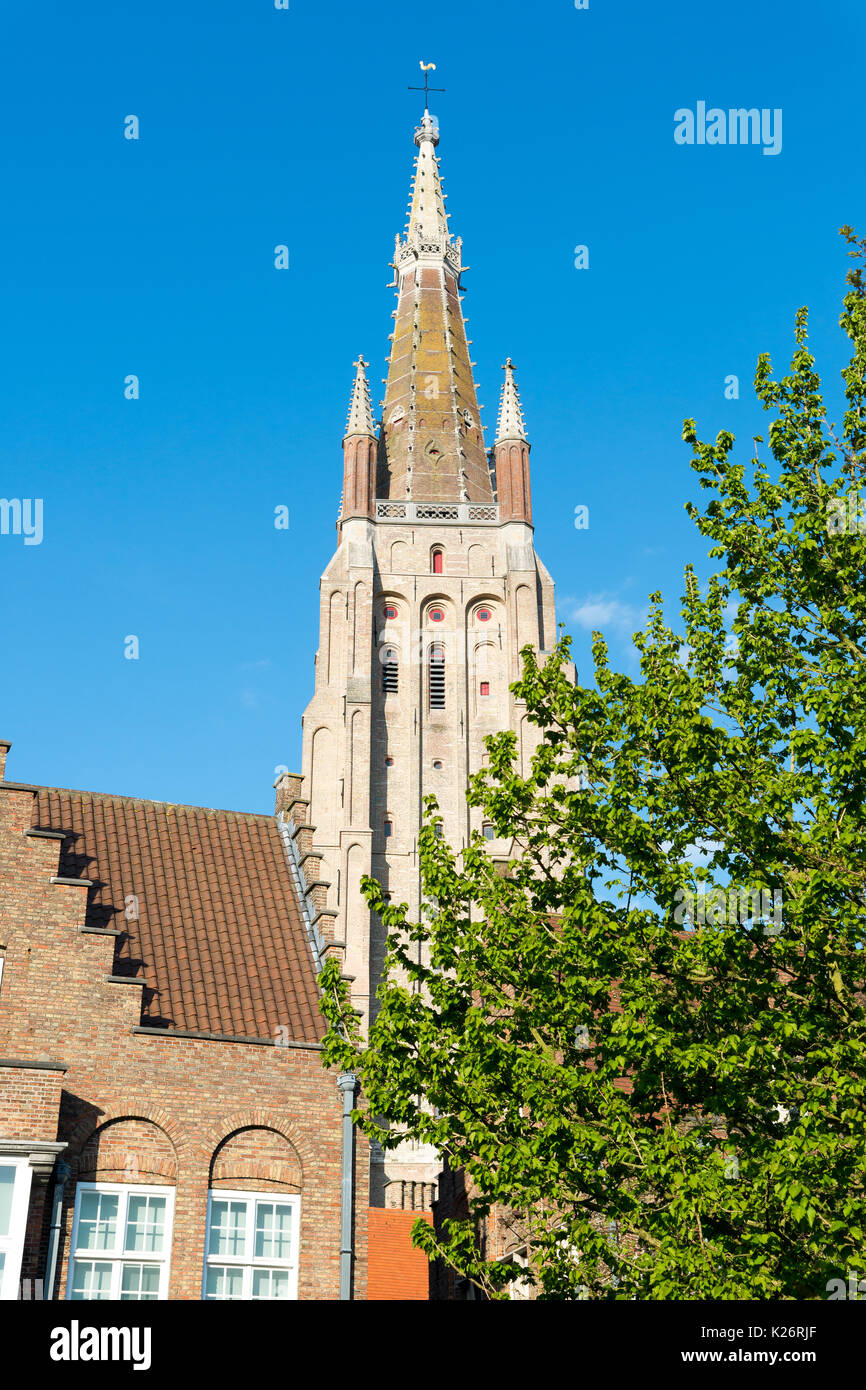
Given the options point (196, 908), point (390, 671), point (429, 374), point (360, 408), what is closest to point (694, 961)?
point (196, 908)

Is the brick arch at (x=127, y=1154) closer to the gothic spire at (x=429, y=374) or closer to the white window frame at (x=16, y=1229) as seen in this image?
the white window frame at (x=16, y=1229)

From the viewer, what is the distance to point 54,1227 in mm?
19547

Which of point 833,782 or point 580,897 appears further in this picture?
point 580,897

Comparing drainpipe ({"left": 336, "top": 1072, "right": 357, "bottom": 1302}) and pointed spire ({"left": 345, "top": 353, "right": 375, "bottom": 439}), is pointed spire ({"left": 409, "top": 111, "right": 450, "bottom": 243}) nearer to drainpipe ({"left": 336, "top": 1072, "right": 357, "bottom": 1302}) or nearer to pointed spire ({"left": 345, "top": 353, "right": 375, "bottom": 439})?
pointed spire ({"left": 345, "top": 353, "right": 375, "bottom": 439})

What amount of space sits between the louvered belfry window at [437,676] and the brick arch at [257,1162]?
2199 inches

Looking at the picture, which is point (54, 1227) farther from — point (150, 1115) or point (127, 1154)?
point (150, 1115)

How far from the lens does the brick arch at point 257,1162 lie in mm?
21266

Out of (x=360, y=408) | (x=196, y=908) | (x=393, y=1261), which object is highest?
(x=360, y=408)

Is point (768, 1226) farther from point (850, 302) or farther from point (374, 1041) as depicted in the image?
point (850, 302)

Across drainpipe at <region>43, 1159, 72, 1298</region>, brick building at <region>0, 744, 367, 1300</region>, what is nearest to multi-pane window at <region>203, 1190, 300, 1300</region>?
brick building at <region>0, 744, 367, 1300</region>

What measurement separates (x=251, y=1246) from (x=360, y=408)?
230 ft

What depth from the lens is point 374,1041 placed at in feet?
55.0

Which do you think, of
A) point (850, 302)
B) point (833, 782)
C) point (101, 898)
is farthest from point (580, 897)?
point (101, 898)
